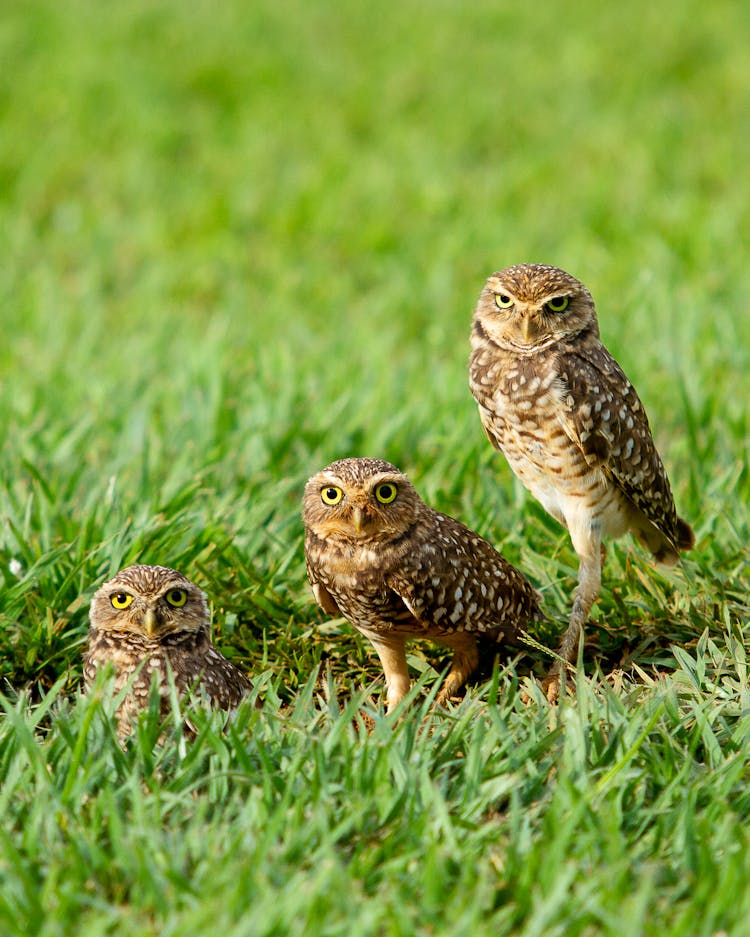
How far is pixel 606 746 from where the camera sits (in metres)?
3.35

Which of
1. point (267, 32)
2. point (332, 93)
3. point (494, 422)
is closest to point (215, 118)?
point (332, 93)

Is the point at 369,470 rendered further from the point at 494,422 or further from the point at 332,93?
the point at 332,93

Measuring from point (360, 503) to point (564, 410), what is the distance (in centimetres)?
77

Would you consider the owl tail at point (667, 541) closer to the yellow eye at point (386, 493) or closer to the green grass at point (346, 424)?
the green grass at point (346, 424)

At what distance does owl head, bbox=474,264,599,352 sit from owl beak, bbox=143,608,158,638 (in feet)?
4.71

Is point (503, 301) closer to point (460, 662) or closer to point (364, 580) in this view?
point (364, 580)

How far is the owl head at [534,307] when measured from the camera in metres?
4.04

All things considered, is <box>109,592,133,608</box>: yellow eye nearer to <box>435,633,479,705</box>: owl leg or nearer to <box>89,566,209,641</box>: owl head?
<box>89,566,209,641</box>: owl head

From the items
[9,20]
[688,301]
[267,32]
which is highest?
[9,20]

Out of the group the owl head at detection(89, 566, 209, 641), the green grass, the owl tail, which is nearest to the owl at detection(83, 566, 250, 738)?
the owl head at detection(89, 566, 209, 641)

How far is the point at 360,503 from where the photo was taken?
3760mm

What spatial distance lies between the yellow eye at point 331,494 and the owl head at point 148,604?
1.58 ft

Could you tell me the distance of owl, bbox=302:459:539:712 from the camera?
3.79 m

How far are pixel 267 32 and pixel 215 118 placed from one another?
7.26 feet
